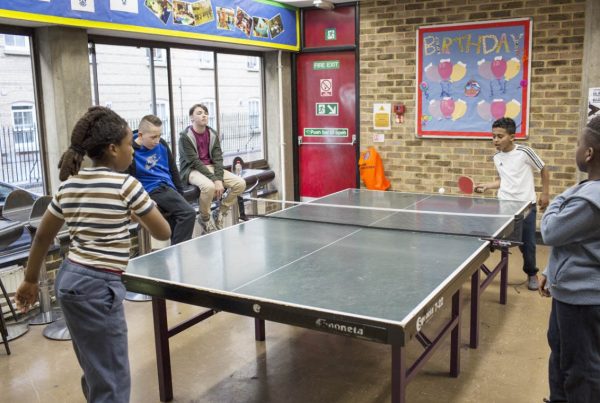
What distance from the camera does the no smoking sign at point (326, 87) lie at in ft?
25.8

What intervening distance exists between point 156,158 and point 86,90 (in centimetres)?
81

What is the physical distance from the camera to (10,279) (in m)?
4.61

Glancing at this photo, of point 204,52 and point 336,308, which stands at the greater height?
point 204,52

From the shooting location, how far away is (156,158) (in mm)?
5008

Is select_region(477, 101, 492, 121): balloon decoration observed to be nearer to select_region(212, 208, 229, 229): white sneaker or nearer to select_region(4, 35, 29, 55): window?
select_region(212, 208, 229, 229): white sneaker

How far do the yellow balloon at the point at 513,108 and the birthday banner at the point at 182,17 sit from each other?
2867mm

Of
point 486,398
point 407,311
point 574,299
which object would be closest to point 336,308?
point 407,311

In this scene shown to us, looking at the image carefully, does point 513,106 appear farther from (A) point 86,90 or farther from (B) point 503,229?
A: (A) point 86,90

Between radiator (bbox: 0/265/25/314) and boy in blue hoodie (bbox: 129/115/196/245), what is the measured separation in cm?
117

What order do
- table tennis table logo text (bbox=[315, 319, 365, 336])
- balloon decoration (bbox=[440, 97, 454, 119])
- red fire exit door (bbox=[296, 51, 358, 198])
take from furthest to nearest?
red fire exit door (bbox=[296, 51, 358, 198]) < balloon decoration (bbox=[440, 97, 454, 119]) < table tennis table logo text (bbox=[315, 319, 365, 336])

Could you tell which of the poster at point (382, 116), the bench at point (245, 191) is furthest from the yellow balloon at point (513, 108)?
the bench at point (245, 191)

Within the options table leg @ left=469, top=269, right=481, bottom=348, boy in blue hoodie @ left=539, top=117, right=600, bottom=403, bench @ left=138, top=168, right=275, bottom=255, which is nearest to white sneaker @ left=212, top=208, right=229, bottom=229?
bench @ left=138, top=168, right=275, bottom=255

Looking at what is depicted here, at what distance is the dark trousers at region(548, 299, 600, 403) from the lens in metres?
2.43

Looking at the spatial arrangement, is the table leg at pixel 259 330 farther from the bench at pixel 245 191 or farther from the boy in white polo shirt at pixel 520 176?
the boy in white polo shirt at pixel 520 176
